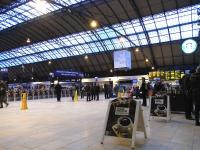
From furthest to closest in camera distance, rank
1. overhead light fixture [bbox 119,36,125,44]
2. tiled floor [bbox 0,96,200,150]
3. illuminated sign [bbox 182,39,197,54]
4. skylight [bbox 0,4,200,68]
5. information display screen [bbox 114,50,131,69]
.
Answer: overhead light fixture [bbox 119,36,125,44] → skylight [bbox 0,4,200,68] → information display screen [bbox 114,50,131,69] → illuminated sign [bbox 182,39,197,54] → tiled floor [bbox 0,96,200,150]

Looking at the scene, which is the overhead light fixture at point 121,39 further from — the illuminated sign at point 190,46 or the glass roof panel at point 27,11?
the illuminated sign at point 190,46

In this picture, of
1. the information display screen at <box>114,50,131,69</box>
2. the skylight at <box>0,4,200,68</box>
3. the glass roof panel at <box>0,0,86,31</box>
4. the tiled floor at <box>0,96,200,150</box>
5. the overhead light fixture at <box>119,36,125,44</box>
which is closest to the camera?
the tiled floor at <box>0,96,200,150</box>

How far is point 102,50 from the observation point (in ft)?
150

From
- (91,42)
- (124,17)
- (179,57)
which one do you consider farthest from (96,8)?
(179,57)

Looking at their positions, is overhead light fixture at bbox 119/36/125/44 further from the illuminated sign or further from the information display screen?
the illuminated sign

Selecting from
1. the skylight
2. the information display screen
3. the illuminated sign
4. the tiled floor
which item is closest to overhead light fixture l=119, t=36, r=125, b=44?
the skylight

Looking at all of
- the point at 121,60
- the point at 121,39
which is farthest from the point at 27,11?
the point at 121,60

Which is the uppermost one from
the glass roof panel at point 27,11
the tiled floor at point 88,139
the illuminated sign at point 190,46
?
the glass roof panel at point 27,11

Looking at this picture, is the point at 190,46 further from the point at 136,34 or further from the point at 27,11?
the point at 27,11

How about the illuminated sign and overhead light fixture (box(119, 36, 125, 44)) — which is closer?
the illuminated sign

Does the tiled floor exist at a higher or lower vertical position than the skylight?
lower

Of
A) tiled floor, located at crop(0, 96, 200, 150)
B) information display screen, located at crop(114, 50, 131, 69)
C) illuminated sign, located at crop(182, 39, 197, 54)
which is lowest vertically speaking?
tiled floor, located at crop(0, 96, 200, 150)

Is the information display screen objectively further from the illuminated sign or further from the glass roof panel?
the illuminated sign

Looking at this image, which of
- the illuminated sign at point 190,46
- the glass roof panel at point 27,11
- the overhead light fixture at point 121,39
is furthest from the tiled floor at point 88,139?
the overhead light fixture at point 121,39
